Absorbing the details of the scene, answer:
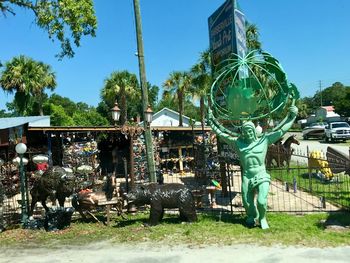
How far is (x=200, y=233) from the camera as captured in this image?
A: 8.42 m

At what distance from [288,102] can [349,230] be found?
10.9 feet

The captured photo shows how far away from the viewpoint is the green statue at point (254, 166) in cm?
877

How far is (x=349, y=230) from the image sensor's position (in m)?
8.09

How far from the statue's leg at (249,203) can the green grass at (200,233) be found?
0.80ft

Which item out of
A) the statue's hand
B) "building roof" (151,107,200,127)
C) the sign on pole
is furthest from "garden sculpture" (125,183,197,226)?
"building roof" (151,107,200,127)

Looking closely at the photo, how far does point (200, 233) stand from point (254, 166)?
75.2 inches

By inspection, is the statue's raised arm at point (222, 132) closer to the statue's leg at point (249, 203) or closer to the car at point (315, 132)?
the statue's leg at point (249, 203)

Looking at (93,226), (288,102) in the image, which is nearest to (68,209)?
(93,226)

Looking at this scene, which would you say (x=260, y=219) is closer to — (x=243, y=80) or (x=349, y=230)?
(x=349, y=230)

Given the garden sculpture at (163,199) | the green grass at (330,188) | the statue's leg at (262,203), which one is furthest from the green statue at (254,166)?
the green grass at (330,188)

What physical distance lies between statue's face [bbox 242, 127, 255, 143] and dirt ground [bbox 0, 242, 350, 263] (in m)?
2.62

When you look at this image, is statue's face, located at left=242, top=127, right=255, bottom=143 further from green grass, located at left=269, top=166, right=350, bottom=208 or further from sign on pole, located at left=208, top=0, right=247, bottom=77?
sign on pole, located at left=208, top=0, right=247, bottom=77

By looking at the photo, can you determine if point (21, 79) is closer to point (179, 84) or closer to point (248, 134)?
point (179, 84)

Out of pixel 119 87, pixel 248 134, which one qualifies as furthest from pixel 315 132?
pixel 248 134
